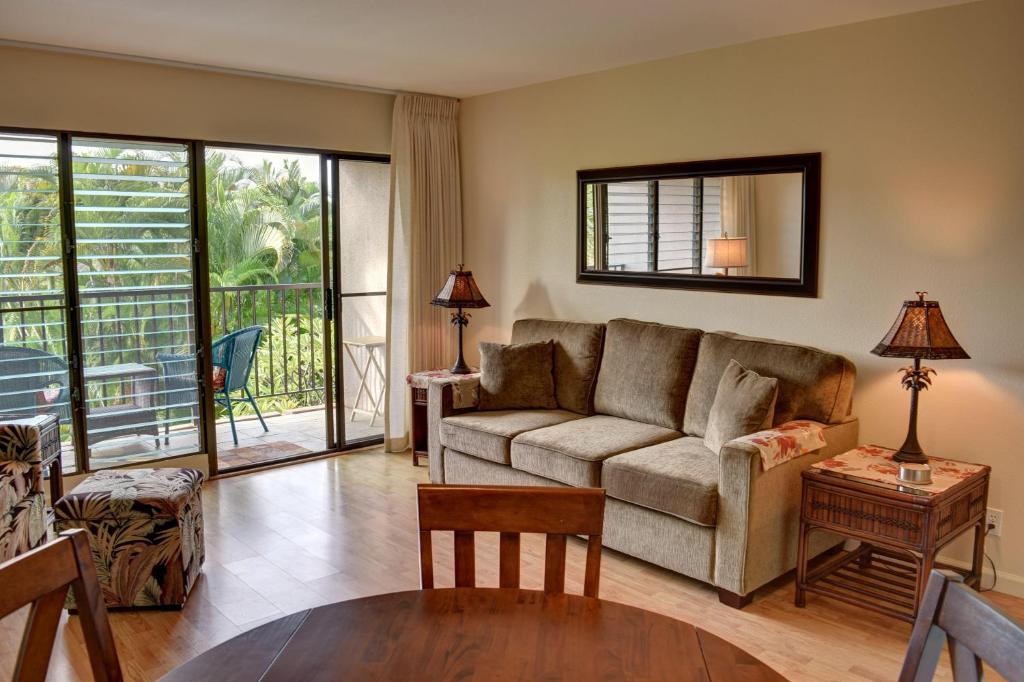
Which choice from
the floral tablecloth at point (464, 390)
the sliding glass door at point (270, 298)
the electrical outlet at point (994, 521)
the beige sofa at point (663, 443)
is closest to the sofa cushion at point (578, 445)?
the beige sofa at point (663, 443)

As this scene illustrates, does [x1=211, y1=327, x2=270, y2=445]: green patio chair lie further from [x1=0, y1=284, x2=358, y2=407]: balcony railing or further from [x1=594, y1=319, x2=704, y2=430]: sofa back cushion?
[x1=594, y1=319, x2=704, y2=430]: sofa back cushion

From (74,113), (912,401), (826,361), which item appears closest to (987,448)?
(912,401)

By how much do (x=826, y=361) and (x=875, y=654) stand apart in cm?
124

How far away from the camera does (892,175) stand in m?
3.63

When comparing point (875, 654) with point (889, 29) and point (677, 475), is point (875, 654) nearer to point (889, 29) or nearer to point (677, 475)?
point (677, 475)

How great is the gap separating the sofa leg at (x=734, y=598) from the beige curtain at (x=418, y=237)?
2732 mm

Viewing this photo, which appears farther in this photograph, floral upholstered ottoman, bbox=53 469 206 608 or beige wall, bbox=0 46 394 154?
beige wall, bbox=0 46 394 154

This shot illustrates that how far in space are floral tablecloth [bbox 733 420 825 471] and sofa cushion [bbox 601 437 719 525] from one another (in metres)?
0.23

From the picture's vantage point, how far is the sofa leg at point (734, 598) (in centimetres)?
332

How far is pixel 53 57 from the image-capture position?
4270 millimetres

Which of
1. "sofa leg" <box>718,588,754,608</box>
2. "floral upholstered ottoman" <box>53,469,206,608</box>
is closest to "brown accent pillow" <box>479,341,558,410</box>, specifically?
"sofa leg" <box>718,588,754,608</box>

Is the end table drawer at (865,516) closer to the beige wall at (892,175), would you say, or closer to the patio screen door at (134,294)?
the beige wall at (892,175)

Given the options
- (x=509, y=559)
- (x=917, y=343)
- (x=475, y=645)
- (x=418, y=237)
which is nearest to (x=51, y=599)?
(x=475, y=645)

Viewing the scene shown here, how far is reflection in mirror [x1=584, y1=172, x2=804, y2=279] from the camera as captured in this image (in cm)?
402
